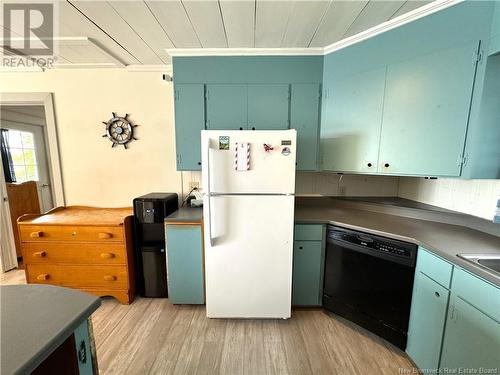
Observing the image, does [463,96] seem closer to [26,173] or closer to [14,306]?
[14,306]

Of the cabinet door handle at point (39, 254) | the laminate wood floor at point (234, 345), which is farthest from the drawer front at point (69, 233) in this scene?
the laminate wood floor at point (234, 345)

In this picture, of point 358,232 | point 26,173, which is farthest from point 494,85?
point 26,173

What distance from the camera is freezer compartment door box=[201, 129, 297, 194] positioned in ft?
5.45

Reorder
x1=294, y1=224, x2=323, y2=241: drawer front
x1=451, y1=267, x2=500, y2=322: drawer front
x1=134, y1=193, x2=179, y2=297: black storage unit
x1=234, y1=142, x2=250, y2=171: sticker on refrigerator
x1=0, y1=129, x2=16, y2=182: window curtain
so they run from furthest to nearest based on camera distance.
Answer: x1=0, y1=129, x2=16, y2=182: window curtain → x1=134, y1=193, x2=179, y2=297: black storage unit → x1=294, y1=224, x2=323, y2=241: drawer front → x1=234, y1=142, x2=250, y2=171: sticker on refrigerator → x1=451, y1=267, x2=500, y2=322: drawer front

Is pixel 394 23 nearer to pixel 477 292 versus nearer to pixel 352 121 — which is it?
pixel 352 121

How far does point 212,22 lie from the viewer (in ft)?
5.25

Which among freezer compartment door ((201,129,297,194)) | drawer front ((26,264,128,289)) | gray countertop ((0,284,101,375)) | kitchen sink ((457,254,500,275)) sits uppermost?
freezer compartment door ((201,129,297,194))

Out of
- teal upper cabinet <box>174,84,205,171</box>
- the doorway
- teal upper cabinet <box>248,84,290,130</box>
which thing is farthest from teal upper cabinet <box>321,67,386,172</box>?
the doorway

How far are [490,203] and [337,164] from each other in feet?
3.57

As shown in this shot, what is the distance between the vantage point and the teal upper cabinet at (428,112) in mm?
1394

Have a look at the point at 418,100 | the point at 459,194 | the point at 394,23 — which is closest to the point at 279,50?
the point at 394,23

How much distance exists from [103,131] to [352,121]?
271 cm

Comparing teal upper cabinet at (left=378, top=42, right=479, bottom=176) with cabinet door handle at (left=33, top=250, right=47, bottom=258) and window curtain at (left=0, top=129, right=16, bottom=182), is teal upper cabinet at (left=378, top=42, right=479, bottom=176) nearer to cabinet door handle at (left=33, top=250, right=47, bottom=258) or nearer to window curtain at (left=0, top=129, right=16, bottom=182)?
cabinet door handle at (left=33, top=250, right=47, bottom=258)

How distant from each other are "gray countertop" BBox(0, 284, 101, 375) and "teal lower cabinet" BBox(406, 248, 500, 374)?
5.61 ft
